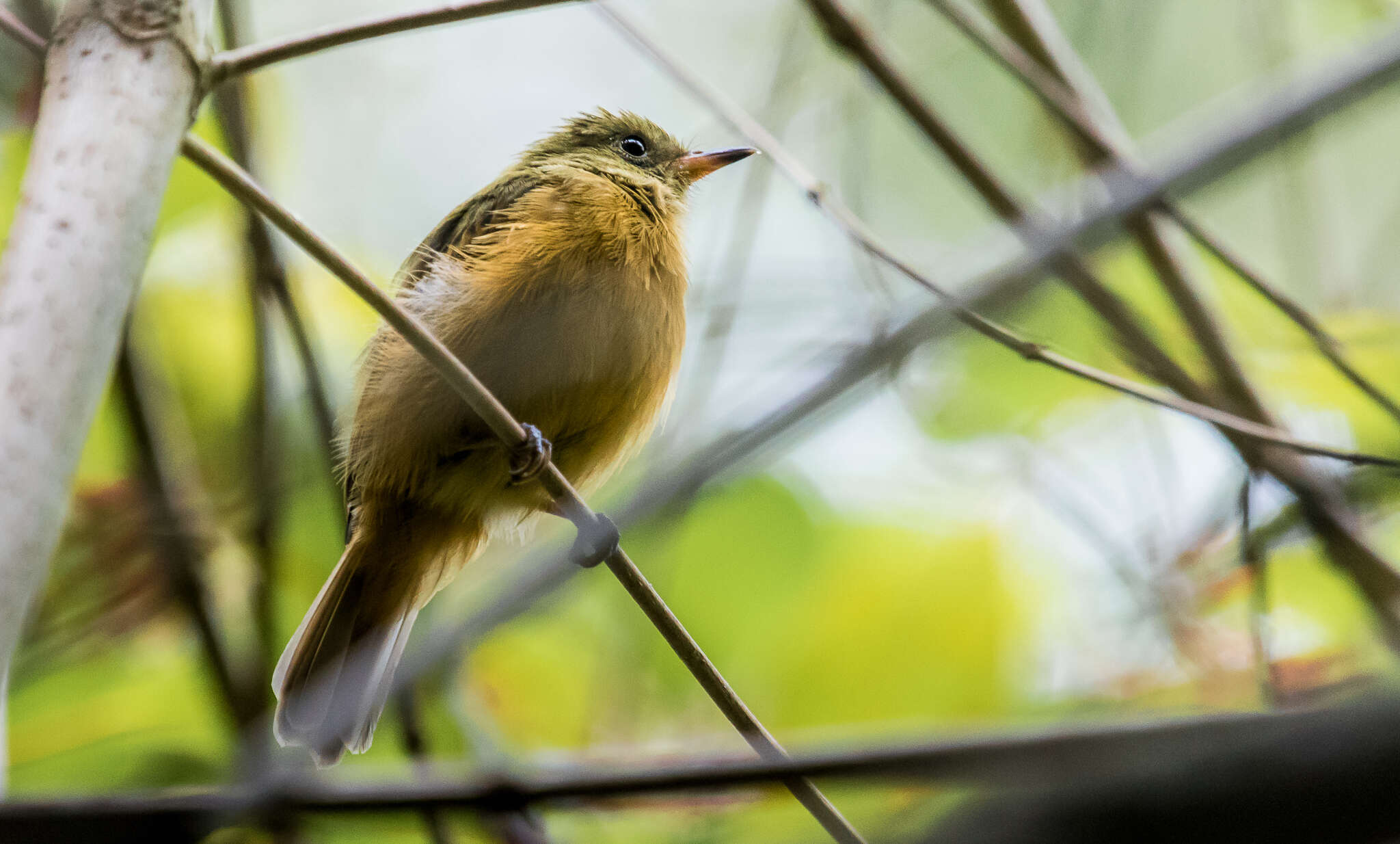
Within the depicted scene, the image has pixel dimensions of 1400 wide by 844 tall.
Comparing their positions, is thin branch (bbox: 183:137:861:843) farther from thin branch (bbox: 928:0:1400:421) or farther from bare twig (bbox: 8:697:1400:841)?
thin branch (bbox: 928:0:1400:421)

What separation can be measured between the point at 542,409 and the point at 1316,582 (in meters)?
2.14

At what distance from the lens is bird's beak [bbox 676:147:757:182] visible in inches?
166

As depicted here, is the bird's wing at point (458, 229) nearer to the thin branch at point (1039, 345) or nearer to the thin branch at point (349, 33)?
the thin branch at point (1039, 345)

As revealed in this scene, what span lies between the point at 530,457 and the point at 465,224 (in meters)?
1.21

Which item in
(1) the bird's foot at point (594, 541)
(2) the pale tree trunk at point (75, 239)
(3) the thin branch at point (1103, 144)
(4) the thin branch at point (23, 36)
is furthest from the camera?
(3) the thin branch at point (1103, 144)

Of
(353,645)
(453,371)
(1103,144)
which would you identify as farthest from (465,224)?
(1103,144)

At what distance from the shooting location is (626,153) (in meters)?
4.41

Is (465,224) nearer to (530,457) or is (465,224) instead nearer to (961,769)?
(530,457)

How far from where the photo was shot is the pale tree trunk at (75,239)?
142 cm

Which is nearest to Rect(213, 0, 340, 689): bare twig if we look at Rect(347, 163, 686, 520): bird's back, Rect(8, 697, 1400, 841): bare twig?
Rect(347, 163, 686, 520): bird's back

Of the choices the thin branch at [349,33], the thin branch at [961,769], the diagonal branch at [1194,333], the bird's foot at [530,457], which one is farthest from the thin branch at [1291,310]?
the thin branch at [961,769]

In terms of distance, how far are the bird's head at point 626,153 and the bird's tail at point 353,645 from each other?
1383mm

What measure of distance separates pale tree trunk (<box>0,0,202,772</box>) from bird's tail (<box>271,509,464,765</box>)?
6.06ft

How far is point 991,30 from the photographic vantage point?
3.58 meters
